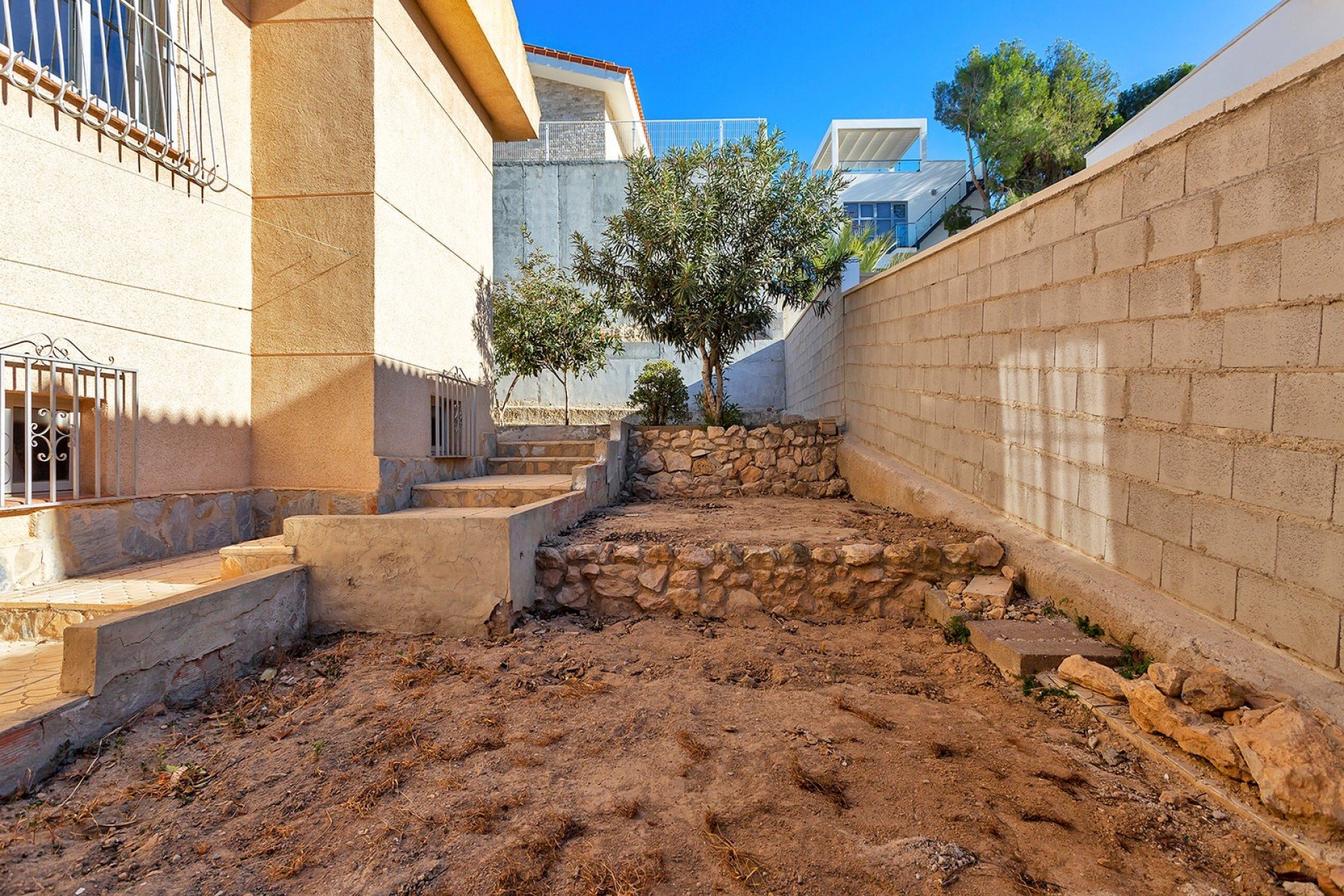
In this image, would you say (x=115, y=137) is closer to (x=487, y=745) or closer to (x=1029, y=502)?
(x=487, y=745)

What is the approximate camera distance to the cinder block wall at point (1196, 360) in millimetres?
2287

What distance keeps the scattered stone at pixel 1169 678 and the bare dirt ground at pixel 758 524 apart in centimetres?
190

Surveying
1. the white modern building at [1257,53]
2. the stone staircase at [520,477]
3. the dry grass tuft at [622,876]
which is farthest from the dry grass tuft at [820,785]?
the white modern building at [1257,53]

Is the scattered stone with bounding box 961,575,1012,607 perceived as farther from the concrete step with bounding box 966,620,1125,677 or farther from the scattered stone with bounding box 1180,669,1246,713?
the scattered stone with bounding box 1180,669,1246,713

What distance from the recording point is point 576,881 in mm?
1832

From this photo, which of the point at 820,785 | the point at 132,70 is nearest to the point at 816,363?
the point at 132,70

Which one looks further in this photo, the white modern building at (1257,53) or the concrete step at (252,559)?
the white modern building at (1257,53)

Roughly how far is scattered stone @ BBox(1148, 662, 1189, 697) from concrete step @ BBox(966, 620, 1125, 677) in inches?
15.2

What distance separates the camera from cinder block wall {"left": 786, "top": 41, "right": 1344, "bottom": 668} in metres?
2.29

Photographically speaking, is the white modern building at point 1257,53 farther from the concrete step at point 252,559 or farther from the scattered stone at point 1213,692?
the concrete step at point 252,559

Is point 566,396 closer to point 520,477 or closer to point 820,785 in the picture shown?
point 520,477

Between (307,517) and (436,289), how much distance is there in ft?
11.0

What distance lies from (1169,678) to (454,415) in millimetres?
6135

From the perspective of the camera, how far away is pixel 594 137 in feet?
52.1
